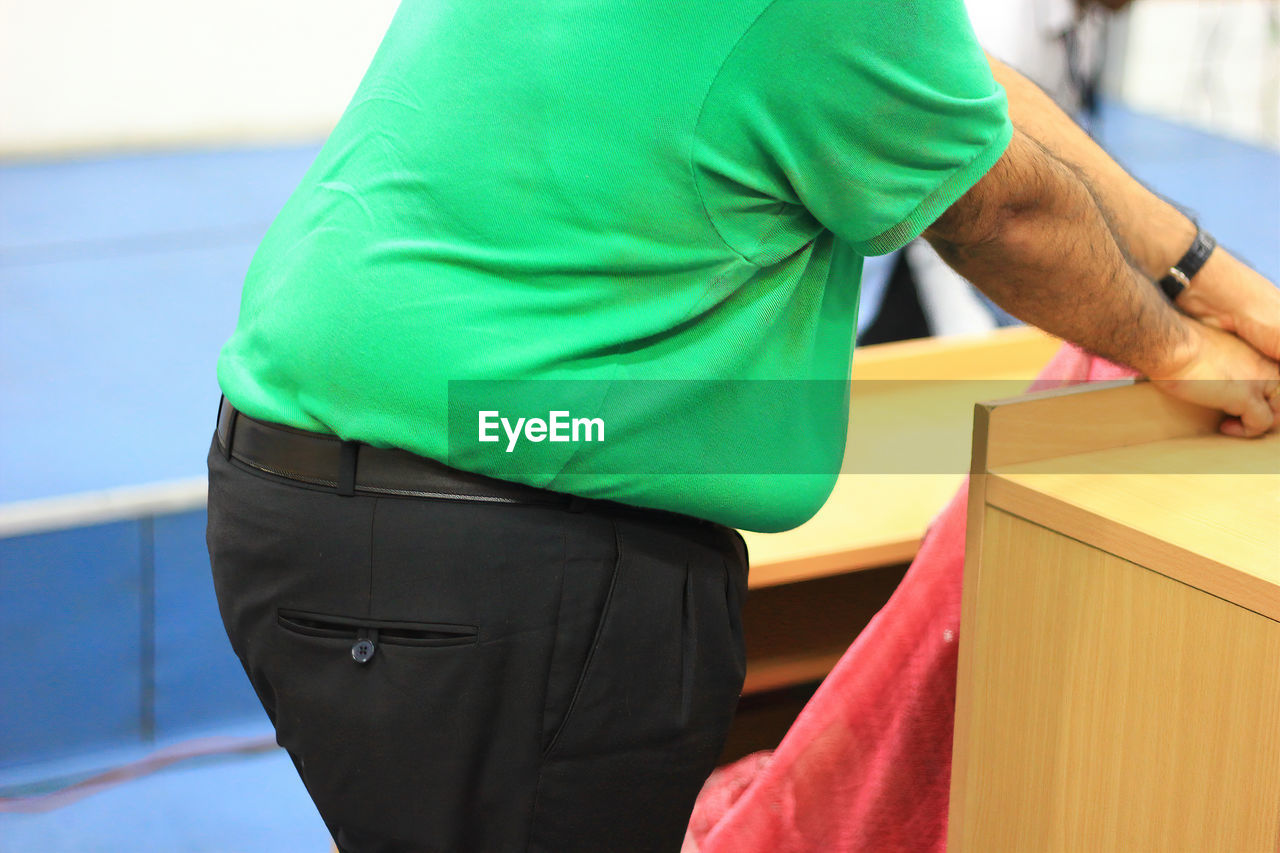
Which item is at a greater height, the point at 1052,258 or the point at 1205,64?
the point at 1205,64

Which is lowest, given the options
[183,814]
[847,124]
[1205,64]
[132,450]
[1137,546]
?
[183,814]

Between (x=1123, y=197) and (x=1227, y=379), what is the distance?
171 millimetres

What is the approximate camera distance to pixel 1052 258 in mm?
950

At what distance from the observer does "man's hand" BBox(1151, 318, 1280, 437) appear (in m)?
1.09

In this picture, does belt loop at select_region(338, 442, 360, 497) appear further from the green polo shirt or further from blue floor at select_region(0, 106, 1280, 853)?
blue floor at select_region(0, 106, 1280, 853)

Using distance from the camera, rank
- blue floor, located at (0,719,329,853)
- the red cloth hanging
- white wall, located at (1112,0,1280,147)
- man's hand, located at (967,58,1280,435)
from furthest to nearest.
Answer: white wall, located at (1112,0,1280,147), blue floor, located at (0,719,329,853), the red cloth hanging, man's hand, located at (967,58,1280,435)

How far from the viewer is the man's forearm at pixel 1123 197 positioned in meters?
1.10

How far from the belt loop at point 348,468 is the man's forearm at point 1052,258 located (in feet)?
1.38

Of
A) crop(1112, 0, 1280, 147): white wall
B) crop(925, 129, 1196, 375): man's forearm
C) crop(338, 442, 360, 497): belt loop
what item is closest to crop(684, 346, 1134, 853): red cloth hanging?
crop(925, 129, 1196, 375): man's forearm

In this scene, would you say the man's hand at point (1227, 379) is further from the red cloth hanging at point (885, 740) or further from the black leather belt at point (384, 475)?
the black leather belt at point (384, 475)

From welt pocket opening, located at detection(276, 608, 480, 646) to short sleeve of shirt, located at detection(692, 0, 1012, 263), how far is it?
0.30 metres

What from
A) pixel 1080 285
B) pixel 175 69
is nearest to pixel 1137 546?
pixel 1080 285

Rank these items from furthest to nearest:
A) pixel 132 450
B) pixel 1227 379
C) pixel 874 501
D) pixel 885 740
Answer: pixel 132 450 → pixel 874 501 → pixel 885 740 → pixel 1227 379

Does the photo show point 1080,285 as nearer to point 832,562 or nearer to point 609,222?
point 609,222
